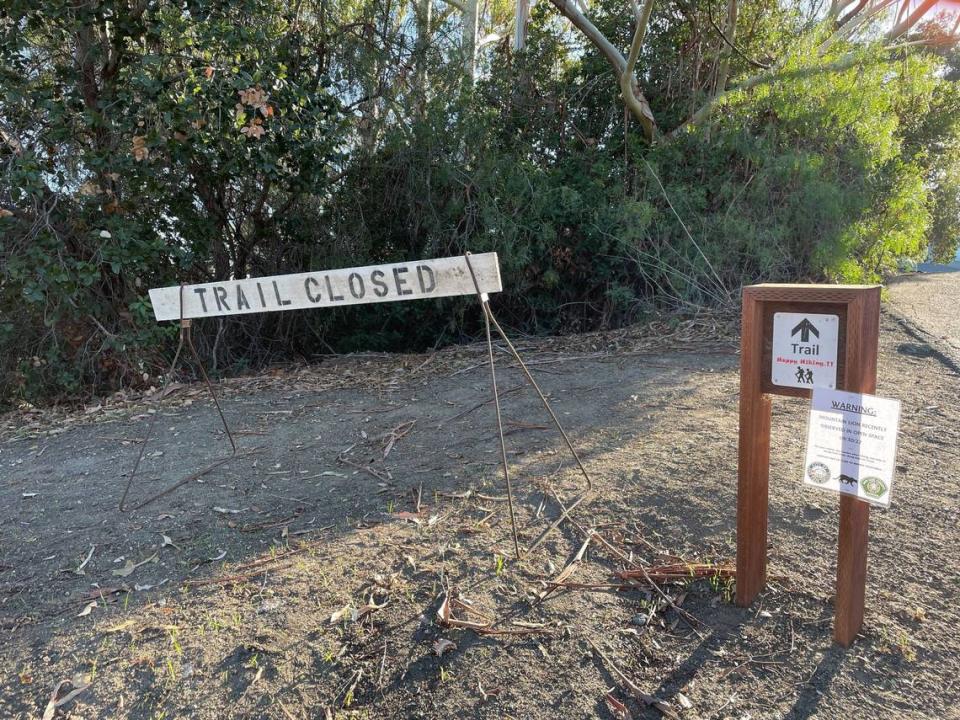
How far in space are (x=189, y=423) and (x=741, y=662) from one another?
4347 mm

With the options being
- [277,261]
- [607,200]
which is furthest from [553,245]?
[277,261]

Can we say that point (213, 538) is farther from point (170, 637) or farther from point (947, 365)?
point (947, 365)

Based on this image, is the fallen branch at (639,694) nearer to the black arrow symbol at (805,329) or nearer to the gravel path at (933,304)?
the black arrow symbol at (805,329)

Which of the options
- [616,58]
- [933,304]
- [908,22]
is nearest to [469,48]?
[616,58]

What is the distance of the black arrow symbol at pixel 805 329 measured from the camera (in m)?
2.29

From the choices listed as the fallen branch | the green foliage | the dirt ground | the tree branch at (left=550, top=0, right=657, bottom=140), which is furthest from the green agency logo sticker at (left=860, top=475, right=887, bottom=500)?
the tree branch at (left=550, top=0, right=657, bottom=140)

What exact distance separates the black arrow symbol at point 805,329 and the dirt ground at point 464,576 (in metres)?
1.06

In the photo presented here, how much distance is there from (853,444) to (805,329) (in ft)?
1.31

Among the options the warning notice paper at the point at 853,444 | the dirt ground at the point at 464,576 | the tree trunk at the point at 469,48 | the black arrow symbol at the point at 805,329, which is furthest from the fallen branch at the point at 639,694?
the tree trunk at the point at 469,48

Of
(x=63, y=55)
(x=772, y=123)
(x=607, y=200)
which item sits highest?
(x=63, y=55)

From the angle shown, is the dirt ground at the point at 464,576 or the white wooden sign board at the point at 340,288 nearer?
the dirt ground at the point at 464,576

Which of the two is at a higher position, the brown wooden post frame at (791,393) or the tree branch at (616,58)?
the tree branch at (616,58)

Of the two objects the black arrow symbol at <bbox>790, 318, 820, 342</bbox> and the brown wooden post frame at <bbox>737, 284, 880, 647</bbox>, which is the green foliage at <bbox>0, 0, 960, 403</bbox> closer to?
the brown wooden post frame at <bbox>737, 284, 880, 647</bbox>

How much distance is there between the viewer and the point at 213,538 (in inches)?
131
